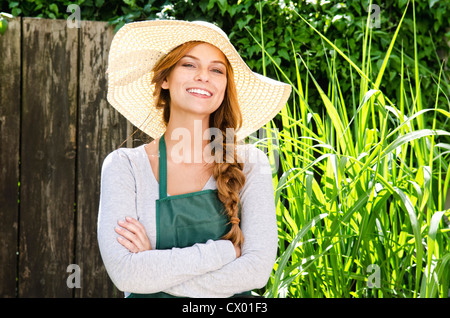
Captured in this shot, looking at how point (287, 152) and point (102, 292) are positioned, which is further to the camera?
point (102, 292)

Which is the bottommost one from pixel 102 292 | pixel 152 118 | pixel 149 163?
pixel 102 292

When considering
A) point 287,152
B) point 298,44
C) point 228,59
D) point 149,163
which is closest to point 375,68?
point 298,44

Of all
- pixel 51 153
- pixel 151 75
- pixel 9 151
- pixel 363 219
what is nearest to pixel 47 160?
pixel 51 153

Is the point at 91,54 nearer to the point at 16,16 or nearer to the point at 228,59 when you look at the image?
the point at 16,16

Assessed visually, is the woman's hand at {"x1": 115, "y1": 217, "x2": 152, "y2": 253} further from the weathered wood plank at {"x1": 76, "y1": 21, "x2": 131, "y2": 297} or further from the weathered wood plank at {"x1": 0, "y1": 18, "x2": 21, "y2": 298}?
the weathered wood plank at {"x1": 0, "y1": 18, "x2": 21, "y2": 298}

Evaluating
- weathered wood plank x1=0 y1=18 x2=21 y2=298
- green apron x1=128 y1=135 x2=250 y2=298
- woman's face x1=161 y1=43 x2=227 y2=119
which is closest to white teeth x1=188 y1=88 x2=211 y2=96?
woman's face x1=161 y1=43 x2=227 y2=119

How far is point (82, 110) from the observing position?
277cm

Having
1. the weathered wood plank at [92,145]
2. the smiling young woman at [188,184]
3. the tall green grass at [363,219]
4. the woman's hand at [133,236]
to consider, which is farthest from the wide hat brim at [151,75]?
the weathered wood plank at [92,145]

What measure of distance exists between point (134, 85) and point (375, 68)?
56.9 inches

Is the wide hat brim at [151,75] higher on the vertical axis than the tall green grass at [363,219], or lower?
higher

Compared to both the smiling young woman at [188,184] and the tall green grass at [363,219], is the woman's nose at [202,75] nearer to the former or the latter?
the smiling young woman at [188,184]

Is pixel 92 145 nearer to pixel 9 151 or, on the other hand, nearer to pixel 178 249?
pixel 9 151

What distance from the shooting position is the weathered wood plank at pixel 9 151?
8.91 ft

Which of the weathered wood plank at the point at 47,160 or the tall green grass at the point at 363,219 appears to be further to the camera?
the weathered wood plank at the point at 47,160
